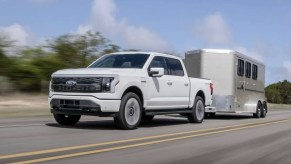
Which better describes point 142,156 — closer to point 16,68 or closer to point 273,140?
point 273,140

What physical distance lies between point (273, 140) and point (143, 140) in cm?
335

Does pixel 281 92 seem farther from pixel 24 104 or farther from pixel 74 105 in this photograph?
pixel 74 105

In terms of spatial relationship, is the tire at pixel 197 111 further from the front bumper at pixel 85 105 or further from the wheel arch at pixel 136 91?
the front bumper at pixel 85 105

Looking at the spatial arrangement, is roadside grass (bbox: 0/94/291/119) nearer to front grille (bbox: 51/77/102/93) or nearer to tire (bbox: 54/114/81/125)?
tire (bbox: 54/114/81/125)

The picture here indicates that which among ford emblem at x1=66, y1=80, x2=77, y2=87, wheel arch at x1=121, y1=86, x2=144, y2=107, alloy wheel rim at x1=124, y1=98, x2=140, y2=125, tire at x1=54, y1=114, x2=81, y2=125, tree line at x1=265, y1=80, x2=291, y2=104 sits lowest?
tire at x1=54, y1=114, x2=81, y2=125

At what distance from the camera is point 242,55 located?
2028 centimetres

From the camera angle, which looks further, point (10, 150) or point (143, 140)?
point (143, 140)

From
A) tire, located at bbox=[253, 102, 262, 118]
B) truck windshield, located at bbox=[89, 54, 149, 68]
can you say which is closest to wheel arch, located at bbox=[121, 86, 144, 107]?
truck windshield, located at bbox=[89, 54, 149, 68]

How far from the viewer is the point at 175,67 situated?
14.0m

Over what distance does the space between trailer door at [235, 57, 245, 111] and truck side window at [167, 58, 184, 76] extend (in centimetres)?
578

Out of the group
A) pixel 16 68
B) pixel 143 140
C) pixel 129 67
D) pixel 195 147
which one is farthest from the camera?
pixel 16 68

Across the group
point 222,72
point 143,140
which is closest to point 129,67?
point 143,140

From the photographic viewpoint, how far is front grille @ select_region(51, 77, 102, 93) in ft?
35.9

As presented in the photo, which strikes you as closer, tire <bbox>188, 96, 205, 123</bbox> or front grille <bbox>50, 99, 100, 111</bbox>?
front grille <bbox>50, 99, 100, 111</bbox>
